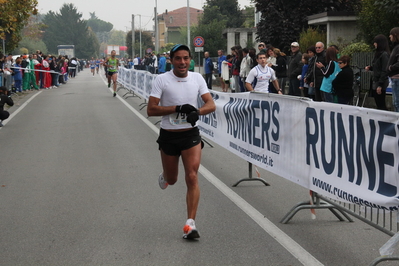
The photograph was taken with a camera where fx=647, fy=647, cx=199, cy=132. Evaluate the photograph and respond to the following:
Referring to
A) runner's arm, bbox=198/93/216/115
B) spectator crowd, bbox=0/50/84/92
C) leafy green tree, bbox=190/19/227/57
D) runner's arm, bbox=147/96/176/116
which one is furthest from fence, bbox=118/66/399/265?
leafy green tree, bbox=190/19/227/57

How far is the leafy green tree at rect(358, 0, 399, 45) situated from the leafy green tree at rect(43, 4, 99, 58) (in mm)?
144660

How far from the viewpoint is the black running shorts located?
620 cm

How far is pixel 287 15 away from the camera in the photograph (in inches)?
1257

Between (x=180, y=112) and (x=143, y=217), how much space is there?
4.75 feet

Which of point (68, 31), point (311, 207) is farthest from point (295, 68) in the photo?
point (68, 31)

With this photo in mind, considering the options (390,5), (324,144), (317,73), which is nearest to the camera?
A: (324,144)

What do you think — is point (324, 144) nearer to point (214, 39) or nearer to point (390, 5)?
point (390, 5)

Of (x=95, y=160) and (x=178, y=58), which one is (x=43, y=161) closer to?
(x=95, y=160)

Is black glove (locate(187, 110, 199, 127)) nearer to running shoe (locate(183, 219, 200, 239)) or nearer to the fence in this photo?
running shoe (locate(183, 219, 200, 239))

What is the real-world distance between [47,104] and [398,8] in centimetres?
1247

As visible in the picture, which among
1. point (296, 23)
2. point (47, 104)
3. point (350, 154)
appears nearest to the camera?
point (350, 154)

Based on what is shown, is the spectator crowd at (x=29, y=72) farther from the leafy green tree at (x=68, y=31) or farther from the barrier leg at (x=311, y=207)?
the leafy green tree at (x=68, y=31)

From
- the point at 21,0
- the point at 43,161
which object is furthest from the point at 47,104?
the point at 43,161

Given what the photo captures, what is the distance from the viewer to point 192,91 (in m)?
6.23
